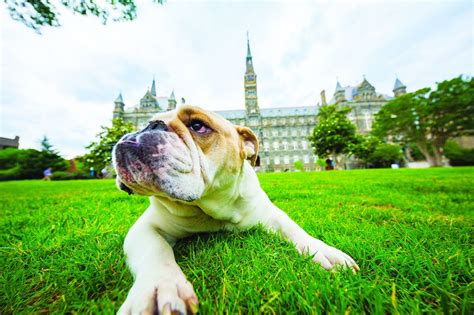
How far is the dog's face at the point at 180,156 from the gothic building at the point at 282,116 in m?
39.8

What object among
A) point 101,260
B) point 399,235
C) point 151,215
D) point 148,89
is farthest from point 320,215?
point 148,89

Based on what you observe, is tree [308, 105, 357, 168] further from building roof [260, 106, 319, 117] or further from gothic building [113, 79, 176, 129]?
gothic building [113, 79, 176, 129]

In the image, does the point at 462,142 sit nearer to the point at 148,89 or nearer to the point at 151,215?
the point at 151,215

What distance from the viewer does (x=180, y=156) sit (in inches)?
44.3

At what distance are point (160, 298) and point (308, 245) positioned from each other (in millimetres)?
912

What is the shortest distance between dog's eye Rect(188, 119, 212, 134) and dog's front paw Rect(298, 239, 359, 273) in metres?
1.05

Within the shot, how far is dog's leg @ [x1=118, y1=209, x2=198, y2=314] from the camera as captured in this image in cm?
75

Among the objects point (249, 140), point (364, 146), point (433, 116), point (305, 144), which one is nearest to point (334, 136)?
point (364, 146)

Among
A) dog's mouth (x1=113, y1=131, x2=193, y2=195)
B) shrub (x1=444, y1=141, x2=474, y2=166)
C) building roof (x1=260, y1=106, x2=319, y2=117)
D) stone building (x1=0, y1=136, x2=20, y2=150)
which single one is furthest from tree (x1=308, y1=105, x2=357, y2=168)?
stone building (x1=0, y1=136, x2=20, y2=150)

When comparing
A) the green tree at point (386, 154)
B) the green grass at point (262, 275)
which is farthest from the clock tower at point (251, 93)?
the green grass at point (262, 275)

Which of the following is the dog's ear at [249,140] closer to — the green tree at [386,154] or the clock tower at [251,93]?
the green tree at [386,154]

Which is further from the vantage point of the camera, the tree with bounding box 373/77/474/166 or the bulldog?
the tree with bounding box 373/77/474/166

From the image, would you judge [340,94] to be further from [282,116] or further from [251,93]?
[251,93]

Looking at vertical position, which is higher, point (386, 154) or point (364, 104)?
point (364, 104)
